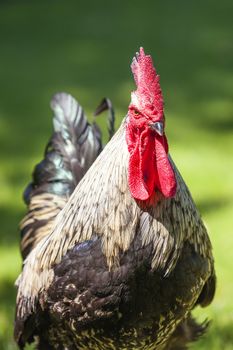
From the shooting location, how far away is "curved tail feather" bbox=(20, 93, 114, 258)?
3488 millimetres

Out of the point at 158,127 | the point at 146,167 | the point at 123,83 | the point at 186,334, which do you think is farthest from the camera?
the point at 123,83

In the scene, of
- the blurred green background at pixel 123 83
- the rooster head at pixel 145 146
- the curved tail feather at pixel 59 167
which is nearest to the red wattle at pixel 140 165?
the rooster head at pixel 145 146

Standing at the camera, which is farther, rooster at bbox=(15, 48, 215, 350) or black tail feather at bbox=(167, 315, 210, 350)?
black tail feather at bbox=(167, 315, 210, 350)

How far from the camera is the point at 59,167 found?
11.8 ft

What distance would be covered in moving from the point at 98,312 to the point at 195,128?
407 centimetres

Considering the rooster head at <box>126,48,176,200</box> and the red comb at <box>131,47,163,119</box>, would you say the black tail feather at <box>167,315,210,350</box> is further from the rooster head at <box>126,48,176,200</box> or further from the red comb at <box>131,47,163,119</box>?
the red comb at <box>131,47,163,119</box>

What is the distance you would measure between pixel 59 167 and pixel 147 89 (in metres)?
1.17

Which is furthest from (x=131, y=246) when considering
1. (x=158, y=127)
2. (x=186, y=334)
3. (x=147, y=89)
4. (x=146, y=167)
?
(x=186, y=334)

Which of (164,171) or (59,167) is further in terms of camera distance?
(59,167)

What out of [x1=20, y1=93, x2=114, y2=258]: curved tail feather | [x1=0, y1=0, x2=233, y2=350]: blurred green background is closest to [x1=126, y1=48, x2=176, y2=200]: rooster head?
[x1=20, y1=93, x2=114, y2=258]: curved tail feather

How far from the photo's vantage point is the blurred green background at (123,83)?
5070 mm

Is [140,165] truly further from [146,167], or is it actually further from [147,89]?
[147,89]

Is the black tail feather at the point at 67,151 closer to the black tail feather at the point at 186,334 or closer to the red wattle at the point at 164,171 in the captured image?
the black tail feather at the point at 186,334

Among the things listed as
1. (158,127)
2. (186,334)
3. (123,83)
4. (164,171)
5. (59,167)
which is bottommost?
(186,334)
